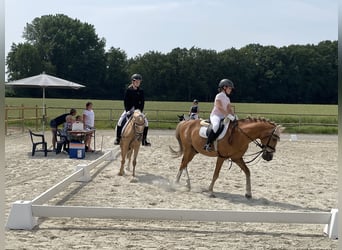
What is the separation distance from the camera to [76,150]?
40.0 feet

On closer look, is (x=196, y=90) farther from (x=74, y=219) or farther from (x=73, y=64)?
(x=74, y=219)

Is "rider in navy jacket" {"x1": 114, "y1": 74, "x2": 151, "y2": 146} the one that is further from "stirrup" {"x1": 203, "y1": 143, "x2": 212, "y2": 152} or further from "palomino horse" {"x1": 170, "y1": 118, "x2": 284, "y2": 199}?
"palomino horse" {"x1": 170, "y1": 118, "x2": 284, "y2": 199}

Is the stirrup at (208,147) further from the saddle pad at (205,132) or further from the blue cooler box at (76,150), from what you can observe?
the blue cooler box at (76,150)

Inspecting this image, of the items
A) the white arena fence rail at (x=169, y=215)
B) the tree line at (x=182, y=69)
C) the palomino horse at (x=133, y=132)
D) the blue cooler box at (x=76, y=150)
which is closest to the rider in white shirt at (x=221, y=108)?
the palomino horse at (x=133, y=132)

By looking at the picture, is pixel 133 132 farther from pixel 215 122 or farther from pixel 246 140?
pixel 246 140

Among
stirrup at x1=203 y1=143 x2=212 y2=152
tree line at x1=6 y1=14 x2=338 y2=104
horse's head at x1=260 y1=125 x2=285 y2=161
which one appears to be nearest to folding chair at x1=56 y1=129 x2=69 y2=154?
stirrup at x1=203 y1=143 x2=212 y2=152

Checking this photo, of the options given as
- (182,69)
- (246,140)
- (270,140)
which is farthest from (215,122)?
(182,69)

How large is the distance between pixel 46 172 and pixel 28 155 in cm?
332

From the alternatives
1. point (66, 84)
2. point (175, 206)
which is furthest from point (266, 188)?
point (66, 84)

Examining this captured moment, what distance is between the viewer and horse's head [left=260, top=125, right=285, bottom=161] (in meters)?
6.93

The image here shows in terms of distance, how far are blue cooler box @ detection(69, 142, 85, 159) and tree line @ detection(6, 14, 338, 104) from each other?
160ft

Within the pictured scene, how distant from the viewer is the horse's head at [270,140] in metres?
6.93

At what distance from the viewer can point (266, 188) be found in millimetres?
8180

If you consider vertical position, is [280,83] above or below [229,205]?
above
